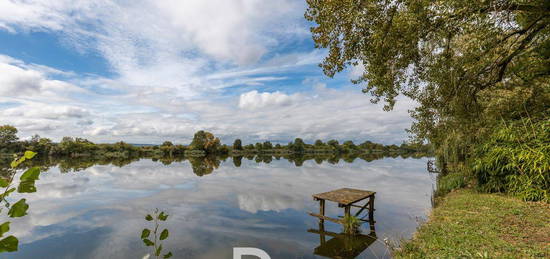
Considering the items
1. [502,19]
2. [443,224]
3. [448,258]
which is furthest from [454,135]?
[448,258]

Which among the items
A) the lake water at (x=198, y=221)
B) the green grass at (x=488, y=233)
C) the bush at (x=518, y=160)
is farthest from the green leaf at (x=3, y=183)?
the bush at (x=518, y=160)

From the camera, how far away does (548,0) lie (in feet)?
17.7

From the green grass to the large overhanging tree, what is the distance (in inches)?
121

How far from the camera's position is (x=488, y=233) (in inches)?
248

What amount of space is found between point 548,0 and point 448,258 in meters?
5.64

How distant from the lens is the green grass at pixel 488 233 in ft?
17.0

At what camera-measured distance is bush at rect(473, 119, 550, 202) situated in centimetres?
882

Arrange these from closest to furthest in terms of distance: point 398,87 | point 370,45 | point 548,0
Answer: point 548,0
point 370,45
point 398,87

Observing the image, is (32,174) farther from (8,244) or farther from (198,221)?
(198,221)

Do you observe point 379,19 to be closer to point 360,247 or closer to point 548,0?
point 548,0

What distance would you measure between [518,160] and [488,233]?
4802 mm

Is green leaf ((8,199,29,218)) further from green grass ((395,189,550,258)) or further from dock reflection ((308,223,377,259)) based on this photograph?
dock reflection ((308,223,377,259))

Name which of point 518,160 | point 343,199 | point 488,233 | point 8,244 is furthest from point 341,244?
point 8,244

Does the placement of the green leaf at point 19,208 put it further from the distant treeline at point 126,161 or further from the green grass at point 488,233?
the distant treeline at point 126,161
